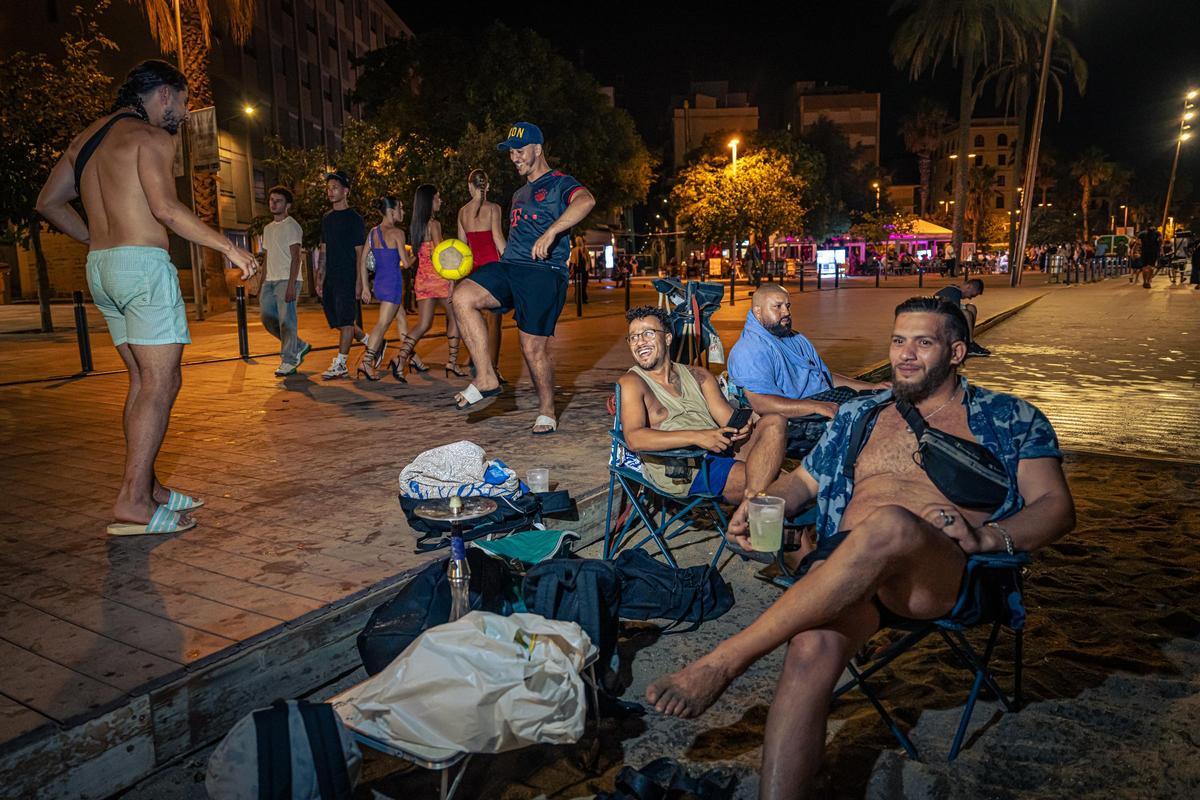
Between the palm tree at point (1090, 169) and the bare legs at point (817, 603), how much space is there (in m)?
90.0

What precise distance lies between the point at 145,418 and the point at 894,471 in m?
3.30

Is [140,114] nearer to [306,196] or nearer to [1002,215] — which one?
[306,196]

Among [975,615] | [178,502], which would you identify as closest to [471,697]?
[975,615]

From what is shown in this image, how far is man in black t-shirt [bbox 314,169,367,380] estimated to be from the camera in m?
8.95

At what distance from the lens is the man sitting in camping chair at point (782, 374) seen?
4.67m

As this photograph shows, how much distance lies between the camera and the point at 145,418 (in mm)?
3936

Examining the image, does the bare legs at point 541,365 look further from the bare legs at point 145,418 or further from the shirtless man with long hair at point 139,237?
the bare legs at point 145,418

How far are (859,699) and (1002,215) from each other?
287 ft

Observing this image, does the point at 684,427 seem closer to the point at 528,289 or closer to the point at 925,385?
the point at 925,385

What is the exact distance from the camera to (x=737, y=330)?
15055mm

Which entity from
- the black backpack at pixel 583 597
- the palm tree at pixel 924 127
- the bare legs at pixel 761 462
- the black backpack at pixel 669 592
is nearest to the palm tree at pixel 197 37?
the bare legs at pixel 761 462

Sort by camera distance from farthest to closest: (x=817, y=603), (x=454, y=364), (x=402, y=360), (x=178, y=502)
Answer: (x=454, y=364) < (x=402, y=360) < (x=178, y=502) < (x=817, y=603)

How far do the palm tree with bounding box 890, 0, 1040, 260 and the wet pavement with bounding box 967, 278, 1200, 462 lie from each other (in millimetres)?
22941

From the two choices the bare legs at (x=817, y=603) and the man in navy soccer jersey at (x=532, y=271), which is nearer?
the bare legs at (x=817, y=603)
